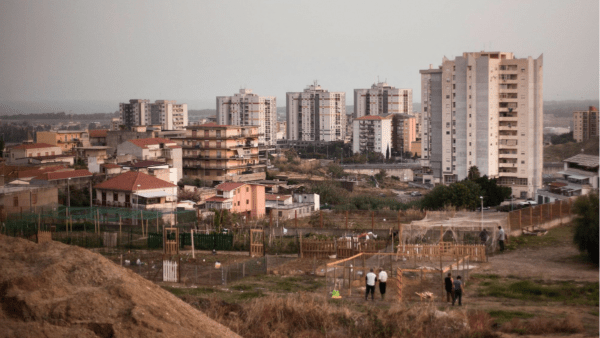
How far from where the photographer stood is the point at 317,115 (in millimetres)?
43688

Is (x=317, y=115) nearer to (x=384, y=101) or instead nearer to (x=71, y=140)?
(x=384, y=101)

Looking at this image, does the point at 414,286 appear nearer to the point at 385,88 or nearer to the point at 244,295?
the point at 244,295

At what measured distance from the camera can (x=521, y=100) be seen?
1956 centimetres

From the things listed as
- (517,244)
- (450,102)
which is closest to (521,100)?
(450,102)

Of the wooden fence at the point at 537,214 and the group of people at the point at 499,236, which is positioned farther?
the wooden fence at the point at 537,214

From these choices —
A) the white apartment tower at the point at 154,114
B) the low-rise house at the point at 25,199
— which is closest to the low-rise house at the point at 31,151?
the low-rise house at the point at 25,199

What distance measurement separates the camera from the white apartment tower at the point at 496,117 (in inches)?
760

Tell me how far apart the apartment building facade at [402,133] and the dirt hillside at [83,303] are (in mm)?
34258

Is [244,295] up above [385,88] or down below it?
below

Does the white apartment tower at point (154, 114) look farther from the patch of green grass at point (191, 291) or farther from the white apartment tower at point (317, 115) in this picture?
the patch of green grass at point (191, 291)

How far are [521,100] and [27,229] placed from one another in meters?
14.3

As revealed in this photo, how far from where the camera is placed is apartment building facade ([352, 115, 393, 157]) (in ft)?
121

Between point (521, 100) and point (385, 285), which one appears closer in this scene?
point (385, 285)

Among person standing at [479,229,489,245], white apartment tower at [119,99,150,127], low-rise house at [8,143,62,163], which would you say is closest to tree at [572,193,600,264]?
person standing at [479,229,489,245]
